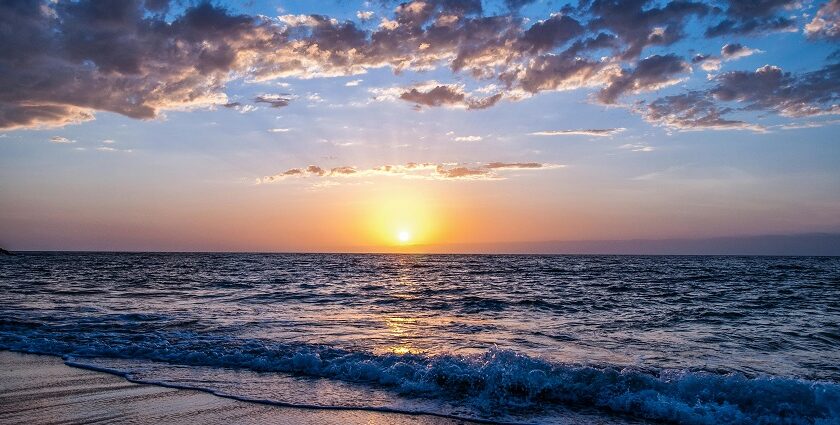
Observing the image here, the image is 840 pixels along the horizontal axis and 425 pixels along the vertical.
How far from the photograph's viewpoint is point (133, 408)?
766 centimetres

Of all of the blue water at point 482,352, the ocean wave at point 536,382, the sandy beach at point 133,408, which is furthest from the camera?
the blue water at point 482,352

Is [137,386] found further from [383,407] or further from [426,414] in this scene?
[426,414]

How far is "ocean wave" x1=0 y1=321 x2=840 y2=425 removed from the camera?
814 centimetres

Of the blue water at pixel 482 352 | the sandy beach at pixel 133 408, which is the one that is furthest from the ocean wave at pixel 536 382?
the sandy beach at pixel 133 408

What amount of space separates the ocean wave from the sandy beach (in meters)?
1.89

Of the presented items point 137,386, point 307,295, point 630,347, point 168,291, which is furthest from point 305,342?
point 168,291

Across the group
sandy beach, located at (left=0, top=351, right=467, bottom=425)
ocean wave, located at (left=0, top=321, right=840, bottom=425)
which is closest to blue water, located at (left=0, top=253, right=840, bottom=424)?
ocean wave, located at (left=0, top=321, right=840, bottom=425)

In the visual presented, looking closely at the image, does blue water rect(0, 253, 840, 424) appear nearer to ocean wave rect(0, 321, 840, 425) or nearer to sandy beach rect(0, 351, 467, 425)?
ocean wave rect(0, 321, 840, 425)

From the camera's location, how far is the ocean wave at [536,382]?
320 inches

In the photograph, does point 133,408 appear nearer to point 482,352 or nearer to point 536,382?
point 536,382

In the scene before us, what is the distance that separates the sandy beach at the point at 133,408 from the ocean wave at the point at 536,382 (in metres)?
1.89

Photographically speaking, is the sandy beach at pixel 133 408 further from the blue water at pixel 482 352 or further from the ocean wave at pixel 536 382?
the ocean wave at pixel 536 382

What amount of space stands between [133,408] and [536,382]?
645 cm

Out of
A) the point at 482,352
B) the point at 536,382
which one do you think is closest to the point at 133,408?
the point at 536,382
